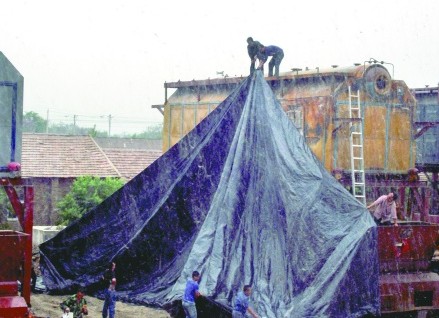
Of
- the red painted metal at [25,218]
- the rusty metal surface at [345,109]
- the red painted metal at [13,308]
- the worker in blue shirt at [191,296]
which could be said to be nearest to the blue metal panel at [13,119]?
the red painted metal at [25,218]

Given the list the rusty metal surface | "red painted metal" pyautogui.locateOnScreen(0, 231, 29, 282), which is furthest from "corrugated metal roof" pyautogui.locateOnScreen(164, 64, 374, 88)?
"red painted metal" pyautogui.locateOnScreen(0, 231, 29, 282)

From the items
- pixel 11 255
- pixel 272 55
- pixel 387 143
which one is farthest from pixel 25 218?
pixel 387 143

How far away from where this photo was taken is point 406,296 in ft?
38.0

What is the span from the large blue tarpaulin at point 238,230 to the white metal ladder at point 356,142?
3.37 meters

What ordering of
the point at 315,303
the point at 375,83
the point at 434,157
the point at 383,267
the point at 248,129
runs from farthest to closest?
the point at 434,157
the point at 375,83
the point at 248,129
the point at 383,267
the point at 315,303

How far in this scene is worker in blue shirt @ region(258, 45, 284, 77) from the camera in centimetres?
1431

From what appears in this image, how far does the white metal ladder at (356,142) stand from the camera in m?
16.3

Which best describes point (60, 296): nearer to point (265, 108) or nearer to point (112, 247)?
point (112, 247)

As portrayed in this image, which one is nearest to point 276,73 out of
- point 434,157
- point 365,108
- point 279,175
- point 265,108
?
point 365,108

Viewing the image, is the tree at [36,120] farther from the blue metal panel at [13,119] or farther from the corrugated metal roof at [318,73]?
the blue metal panel at [13,119]

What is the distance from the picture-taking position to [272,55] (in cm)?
1623

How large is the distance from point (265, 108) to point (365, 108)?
4602 mm

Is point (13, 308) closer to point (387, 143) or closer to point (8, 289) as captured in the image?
point (8, 289)

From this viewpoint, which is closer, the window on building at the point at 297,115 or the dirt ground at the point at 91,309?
the dirt ground at the point at 91,309
